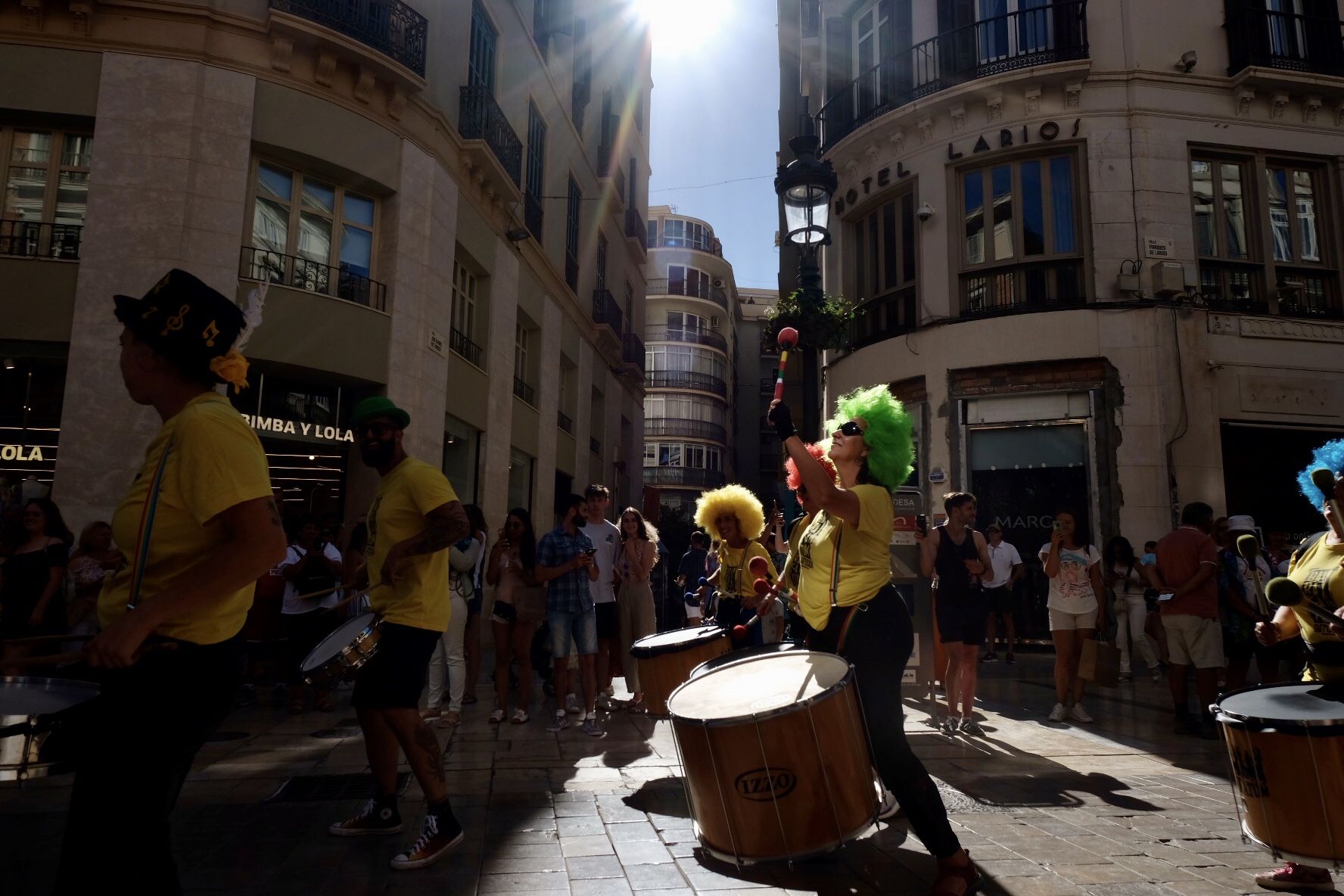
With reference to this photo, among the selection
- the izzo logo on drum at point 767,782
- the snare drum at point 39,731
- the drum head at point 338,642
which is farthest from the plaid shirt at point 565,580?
the snare drum at point 39,731

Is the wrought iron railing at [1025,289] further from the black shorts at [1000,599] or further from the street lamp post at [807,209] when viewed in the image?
the street lamp post at [807,209]

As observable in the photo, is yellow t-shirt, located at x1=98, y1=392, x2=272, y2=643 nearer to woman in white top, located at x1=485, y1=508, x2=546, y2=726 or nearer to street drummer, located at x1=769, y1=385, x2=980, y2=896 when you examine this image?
street drummer, located at x1=769, y1=385, x2=980, y2=896

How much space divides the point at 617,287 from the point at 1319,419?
64.2 ft

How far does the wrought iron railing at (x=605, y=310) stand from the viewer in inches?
1003

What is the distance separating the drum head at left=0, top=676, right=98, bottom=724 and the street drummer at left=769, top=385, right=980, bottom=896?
2.16 meters

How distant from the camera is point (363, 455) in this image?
4.49 m

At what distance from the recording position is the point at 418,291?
1412 centimetres

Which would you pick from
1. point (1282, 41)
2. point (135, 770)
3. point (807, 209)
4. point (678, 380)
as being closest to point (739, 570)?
point (807, 209)

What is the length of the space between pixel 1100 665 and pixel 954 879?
541 centimetres

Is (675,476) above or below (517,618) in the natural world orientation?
above

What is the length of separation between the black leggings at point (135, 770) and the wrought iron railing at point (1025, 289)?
15.1 m

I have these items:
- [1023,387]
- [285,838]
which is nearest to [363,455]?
[285,838]

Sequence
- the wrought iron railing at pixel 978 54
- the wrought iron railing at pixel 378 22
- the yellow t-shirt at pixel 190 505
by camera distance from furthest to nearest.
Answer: the wrought iron railing at pixel 978 54 < the wrought iron railing at pixel 378 22 < the yellow t-shirt at pixel 190 505

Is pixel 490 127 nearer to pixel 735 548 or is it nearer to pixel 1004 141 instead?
pixel 1004 141
